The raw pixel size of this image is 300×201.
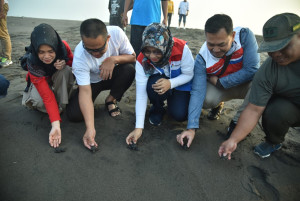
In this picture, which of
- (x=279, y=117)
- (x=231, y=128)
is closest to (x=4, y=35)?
(x=231, y=128)

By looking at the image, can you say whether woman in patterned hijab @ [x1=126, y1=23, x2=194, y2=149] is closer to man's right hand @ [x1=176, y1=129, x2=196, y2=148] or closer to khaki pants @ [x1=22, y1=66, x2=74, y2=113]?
man's right hand @ [x1=176, y1=129, x2=196, y2=148]

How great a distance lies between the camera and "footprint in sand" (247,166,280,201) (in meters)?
1.25

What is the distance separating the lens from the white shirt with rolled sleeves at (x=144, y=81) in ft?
5.28

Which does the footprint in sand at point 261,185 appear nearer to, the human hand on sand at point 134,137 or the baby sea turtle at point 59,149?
the human hand on sand at point 134,137

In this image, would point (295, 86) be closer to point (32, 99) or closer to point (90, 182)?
point (90, 182)

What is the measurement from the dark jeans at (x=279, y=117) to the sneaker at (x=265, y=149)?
0.08 meters

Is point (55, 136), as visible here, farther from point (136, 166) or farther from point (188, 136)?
point (188, 136)


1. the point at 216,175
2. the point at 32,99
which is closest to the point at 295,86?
the point at 216,175

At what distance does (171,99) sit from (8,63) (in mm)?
2866

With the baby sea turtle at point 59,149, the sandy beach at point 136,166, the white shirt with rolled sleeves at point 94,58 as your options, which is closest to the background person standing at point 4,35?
the sandy beach at point 136,166

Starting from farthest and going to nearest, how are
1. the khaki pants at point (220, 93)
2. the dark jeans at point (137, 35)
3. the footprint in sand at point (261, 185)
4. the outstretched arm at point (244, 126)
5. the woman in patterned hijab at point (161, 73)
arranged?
1. the dark jeans at point (137, 35)
2. the khaki pants at point (220, 93)
3. the woman in patterned hijab at point (161, 73)
4. the outstretched arm at point (244, 126)
5. the footprint in sand at point (261, 185)

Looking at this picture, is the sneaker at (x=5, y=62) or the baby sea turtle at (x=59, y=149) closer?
Result: the baby sea turtle at (x=59, y=149)

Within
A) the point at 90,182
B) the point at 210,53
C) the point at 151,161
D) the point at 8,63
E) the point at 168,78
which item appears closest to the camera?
the point at 90,182

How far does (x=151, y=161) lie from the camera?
1.47 metres
